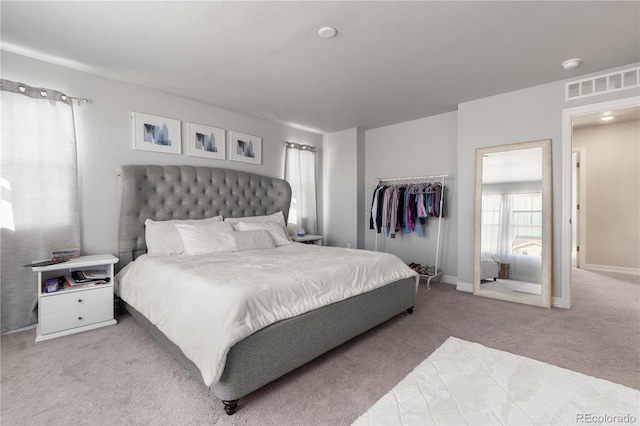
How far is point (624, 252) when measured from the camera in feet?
15.7

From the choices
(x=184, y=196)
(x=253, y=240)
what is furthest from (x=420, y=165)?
(x=184, y=196)

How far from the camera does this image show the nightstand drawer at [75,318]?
95.4 inches

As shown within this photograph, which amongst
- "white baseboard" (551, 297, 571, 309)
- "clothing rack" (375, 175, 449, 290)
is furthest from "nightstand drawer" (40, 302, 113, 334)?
"white baseboard" (551, 297, 571, 309)

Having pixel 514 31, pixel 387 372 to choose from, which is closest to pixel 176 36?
pixel 514 31

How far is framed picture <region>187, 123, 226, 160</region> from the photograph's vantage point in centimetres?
373

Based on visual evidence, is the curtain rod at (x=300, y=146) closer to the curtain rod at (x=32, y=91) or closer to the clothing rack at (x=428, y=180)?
the clothing rack at (x=428, y=180)

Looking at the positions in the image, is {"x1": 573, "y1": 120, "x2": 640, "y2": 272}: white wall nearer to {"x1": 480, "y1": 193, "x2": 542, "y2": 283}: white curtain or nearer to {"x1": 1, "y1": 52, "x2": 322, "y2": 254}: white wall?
{"x1": 480, "y1": 193, "x2": 542, "y2": 283}: white curtain

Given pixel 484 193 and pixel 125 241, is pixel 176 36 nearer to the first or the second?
pixel 125 241

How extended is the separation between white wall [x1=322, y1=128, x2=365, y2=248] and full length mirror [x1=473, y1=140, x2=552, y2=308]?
1951 millimetres

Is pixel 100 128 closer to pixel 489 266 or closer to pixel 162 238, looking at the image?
pixel 162 238

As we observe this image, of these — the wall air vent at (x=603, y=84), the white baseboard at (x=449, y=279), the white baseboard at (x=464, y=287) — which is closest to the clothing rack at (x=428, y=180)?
the white baseboard at (x=449, y=279)

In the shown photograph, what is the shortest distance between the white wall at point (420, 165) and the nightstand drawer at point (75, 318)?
3846 millimetres

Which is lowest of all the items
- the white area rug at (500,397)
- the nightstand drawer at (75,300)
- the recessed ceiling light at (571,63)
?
the white area rug at (500,397)

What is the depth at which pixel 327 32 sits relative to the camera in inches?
89.6
